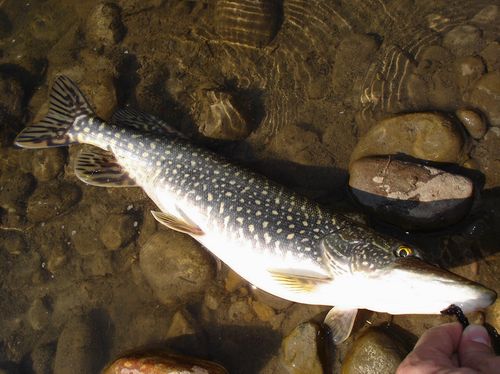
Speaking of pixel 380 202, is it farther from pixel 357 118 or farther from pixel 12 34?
pixel 12 34

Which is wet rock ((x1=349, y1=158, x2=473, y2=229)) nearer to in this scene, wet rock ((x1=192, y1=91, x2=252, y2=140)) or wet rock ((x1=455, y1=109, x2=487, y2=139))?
wet rock ((x1=455, y1=109, x2=487, y2=139))

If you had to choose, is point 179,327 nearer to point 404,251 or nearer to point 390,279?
point 390,279

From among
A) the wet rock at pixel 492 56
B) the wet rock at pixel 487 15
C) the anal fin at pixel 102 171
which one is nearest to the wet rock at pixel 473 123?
the wet rock at pixel 492 56

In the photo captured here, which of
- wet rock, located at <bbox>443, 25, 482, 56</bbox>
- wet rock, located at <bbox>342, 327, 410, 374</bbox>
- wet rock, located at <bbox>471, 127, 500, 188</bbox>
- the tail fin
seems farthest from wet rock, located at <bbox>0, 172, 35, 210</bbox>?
wet rock, located at <bbox>443, 25, 482, 56</bbox>

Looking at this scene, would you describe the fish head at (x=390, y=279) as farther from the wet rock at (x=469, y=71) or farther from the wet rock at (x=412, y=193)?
the wet rock at (x=469, y=71)

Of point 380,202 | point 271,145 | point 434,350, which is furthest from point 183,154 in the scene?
point 434,350

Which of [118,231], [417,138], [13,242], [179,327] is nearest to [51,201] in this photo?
[13,242]
